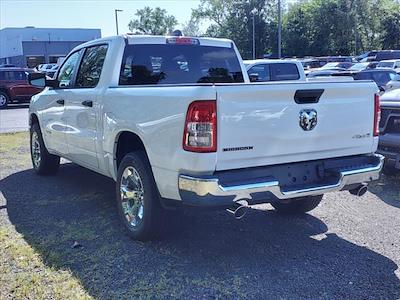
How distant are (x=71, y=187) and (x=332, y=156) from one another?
12.9ft

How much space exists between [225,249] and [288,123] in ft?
4.41

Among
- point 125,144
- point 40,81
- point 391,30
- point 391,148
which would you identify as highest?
point 391,30

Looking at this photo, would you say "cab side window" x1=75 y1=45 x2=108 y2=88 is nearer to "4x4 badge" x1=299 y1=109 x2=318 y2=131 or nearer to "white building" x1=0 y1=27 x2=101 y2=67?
"4x4 badge" x1=299 y1=109 x2=318 y2=131

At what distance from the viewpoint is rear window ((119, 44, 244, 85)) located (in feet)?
17.4

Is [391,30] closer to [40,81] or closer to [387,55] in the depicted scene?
[387,55]

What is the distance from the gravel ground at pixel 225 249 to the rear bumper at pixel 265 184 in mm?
628

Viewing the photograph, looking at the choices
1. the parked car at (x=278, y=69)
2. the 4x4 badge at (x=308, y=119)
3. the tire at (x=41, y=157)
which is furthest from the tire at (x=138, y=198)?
the parked car at (x=278, y=69)

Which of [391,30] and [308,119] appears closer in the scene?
[308,119]

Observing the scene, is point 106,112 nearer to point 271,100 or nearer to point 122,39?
point 122,39

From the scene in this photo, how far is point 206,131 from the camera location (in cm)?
368

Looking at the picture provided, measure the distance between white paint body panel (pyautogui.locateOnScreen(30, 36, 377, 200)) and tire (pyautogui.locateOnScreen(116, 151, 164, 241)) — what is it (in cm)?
21

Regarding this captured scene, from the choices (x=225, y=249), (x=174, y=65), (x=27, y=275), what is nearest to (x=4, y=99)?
(x=174, y=65)

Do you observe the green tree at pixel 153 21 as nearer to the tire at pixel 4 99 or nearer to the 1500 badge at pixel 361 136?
the tire at pixel 4 99

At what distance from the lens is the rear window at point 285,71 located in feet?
42.6
